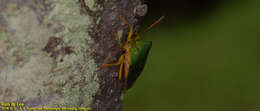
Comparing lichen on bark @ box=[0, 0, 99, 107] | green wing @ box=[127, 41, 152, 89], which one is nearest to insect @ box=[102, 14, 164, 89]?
green wing @ box=[127, 41, 152, 89]

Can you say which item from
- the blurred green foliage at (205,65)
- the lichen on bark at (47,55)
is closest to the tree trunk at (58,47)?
the lichen on bark at (47,55)

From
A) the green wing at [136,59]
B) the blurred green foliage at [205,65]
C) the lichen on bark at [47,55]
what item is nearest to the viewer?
the lichen on bark at [47,55]

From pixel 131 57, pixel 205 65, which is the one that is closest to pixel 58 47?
pixel 131 57

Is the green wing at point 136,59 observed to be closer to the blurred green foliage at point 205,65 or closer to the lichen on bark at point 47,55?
the lichen on bark at point 47,55

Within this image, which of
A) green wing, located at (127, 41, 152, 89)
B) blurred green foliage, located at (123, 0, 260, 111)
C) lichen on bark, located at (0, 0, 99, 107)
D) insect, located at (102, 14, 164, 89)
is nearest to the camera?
lichen on bark, located at (0, 0, 99, 107)

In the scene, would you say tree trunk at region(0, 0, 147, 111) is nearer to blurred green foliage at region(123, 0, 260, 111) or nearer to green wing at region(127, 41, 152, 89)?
green wing at region(127, 41, 152, 89)

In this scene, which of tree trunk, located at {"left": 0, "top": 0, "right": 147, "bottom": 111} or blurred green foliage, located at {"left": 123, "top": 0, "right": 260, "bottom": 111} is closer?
tree trunk, located at {"left": 0, "top": 0, "right": 147, "bottom": 111}
